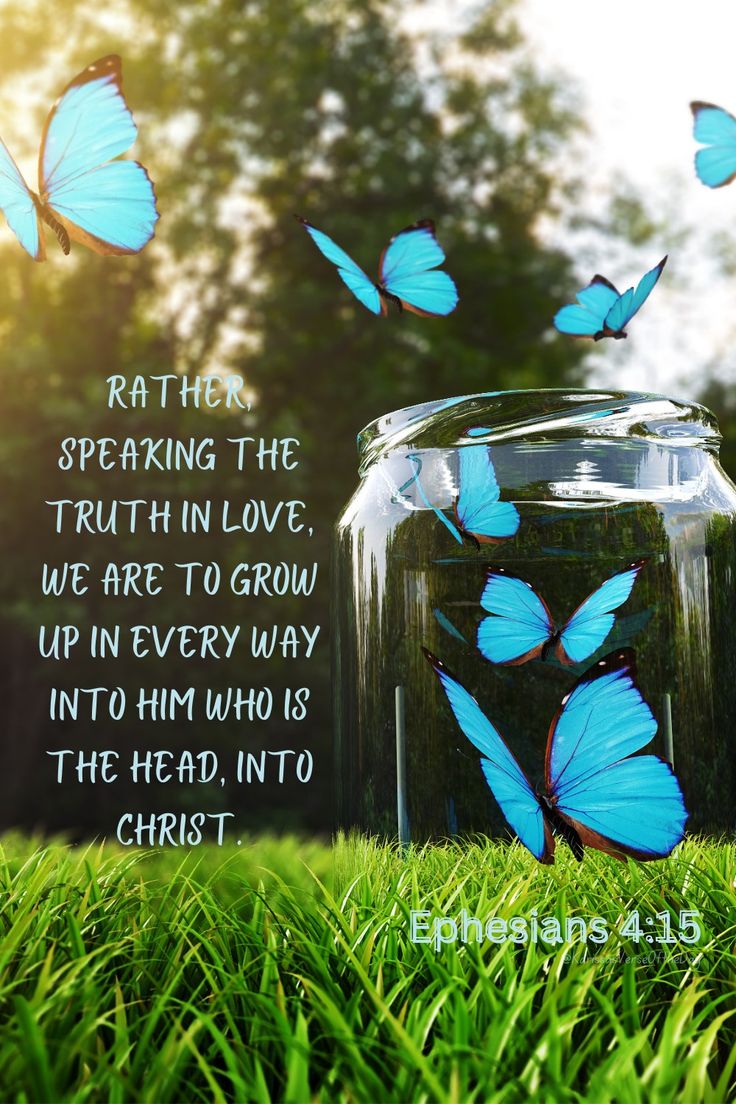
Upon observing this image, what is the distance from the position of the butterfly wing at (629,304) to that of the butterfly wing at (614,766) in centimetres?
34

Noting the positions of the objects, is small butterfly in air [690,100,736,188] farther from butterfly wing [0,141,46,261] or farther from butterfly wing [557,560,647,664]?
butterfly wing [0,141,46,261]

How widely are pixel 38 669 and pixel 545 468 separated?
4.52 m

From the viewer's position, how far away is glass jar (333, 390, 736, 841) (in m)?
0.77

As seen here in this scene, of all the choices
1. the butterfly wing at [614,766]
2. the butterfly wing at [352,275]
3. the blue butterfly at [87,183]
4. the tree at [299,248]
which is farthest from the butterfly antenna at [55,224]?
the tree at [299,248]

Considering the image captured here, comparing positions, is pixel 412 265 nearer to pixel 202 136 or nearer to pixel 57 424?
pixel 57 424

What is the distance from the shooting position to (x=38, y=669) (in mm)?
4867

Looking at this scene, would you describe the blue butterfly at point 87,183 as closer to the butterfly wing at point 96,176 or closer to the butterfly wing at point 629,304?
the butterfly wing at point 96,176

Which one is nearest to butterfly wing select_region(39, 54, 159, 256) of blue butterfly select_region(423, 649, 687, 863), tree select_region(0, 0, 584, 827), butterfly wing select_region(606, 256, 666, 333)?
butterfly wing select_region(606, 256, 666, 333)

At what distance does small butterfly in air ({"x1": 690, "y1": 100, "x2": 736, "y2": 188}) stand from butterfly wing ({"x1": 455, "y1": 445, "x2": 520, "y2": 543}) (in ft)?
1.08

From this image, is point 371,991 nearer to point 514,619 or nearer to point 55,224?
point 514,619

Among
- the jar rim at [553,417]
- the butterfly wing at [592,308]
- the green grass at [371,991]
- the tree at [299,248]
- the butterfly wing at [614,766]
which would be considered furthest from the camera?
the tree at [299,248]

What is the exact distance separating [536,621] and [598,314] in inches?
13.1

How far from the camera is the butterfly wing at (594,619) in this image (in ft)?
2.43

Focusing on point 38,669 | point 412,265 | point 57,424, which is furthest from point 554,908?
point 38,669
